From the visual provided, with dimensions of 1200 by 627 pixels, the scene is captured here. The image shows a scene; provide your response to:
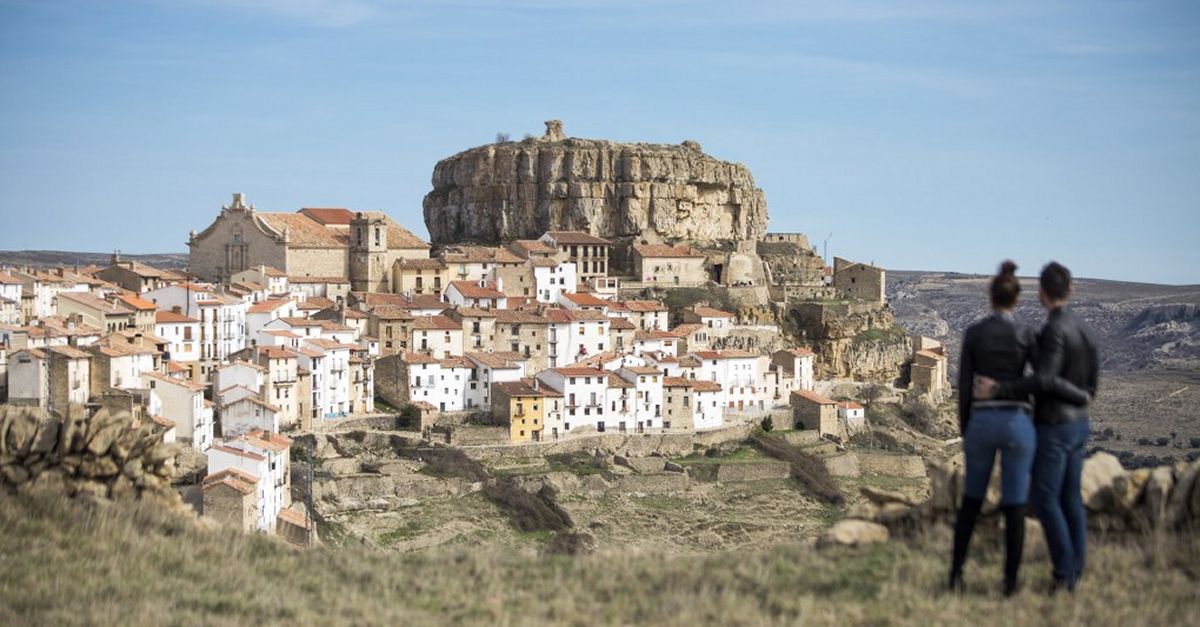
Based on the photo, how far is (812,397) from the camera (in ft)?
187

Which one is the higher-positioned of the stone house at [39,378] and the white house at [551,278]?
the white house at [551,278]

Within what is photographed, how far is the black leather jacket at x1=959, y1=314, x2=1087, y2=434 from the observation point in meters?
9.80

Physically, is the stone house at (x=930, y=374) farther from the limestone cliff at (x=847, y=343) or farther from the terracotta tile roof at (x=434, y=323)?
the terracotta tile roof at (x=434, y=323)

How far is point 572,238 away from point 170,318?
26.2 m

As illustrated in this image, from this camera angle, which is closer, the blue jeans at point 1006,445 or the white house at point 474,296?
the blue jeans at point 1006,445

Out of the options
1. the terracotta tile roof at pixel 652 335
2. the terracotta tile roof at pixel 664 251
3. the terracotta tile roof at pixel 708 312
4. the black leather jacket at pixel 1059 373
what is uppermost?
the terracotta tile roof at pixel 664 251

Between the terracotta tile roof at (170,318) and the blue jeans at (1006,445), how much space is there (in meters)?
40.9

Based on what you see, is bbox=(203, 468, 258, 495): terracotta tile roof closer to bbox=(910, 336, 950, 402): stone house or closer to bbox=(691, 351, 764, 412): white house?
bbox=(691, 351, 764, 412): white house

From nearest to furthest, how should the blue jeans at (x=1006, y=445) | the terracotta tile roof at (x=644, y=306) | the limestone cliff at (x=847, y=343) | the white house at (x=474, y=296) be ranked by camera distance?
the blue jeans at (x=1006, y=445) < the white house at (x=474, y=296) < the terracotta tile roof at (x=644, y=306) < the limestone cliff at (x=847, y=343)

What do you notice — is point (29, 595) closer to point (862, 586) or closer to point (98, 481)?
point (98, 481)

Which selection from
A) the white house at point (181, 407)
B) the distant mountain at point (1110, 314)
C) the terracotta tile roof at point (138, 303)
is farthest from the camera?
the distant mountain at point (1110, 314)

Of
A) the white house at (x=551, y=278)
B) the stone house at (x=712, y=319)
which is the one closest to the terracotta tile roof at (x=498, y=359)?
the white house at (x=551, y=278)

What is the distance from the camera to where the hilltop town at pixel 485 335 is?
39.7m

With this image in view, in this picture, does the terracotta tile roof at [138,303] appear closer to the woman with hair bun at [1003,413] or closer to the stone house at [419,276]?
→ the stone house at [419,276]
